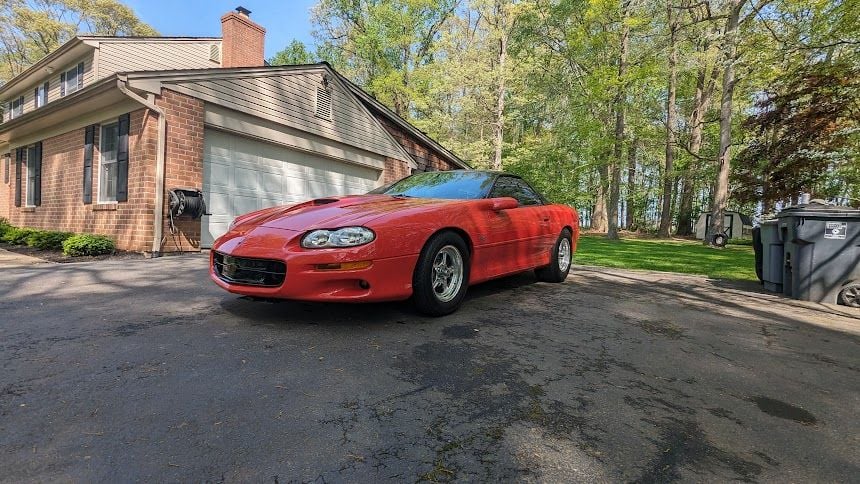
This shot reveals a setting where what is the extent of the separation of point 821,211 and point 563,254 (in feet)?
9.04

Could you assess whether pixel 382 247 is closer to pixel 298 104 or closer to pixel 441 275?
pixel 441 275

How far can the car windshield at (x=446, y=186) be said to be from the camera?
3.92 metres

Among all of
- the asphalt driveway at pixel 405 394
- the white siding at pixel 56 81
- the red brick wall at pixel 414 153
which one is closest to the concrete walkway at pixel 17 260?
the asphalt driveway at pixel 405 394

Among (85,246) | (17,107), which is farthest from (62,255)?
(17,107)

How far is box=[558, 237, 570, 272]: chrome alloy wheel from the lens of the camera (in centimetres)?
513

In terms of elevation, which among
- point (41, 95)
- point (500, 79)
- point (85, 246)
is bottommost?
point (85, 246)

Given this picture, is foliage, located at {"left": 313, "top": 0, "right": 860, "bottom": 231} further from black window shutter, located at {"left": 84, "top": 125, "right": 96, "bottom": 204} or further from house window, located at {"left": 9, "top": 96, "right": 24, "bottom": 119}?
house window, located at {"left": 9, "top": 96, "right": 24, "bottom": 119}

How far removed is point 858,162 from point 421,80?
1779 centimetres

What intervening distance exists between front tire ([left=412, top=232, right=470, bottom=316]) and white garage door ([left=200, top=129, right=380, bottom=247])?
6.18m

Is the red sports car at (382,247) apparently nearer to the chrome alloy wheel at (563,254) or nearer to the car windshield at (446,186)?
the car windshield at (446,186)

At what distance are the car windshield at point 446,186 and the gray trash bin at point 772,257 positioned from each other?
3.84 meters

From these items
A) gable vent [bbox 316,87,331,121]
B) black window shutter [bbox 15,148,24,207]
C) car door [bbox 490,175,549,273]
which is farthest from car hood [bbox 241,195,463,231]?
black window shutter [bbox 15,148,24,207]

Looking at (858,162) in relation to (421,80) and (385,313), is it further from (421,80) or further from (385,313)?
(421,80)

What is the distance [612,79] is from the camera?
1569 centimetres
